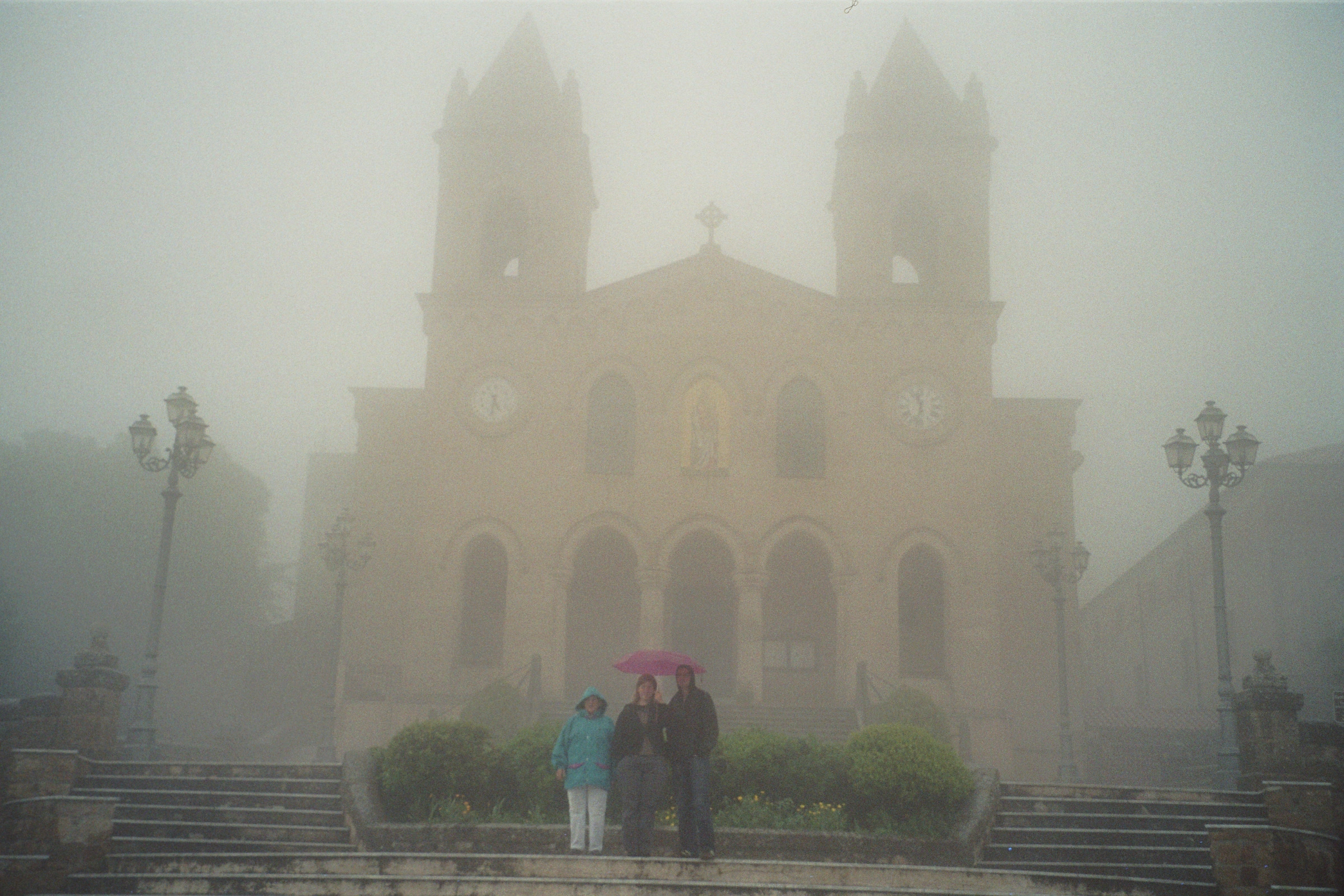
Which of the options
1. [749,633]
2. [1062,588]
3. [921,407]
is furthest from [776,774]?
[921,407]

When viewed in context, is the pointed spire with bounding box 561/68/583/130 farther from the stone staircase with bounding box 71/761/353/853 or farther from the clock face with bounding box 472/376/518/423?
the stone staircase with bounding box 71/761/353/853

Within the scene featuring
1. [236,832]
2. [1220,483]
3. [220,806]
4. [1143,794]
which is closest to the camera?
[236,832]

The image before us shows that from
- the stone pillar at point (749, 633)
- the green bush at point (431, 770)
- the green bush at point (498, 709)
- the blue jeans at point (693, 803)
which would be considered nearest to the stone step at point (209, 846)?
the green bush at point (431, 770)

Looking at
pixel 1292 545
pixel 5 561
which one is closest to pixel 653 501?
pixel 1292 545

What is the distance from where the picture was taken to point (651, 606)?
84.1 feet

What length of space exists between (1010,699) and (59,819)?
21.6 metres

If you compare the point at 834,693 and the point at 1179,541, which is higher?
the point at 1179,541

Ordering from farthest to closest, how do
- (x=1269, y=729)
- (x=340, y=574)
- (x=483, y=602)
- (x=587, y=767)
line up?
(x=483, y=602)
(x=340, y=574)
(x=1269, y=729)
(x=587, y=767)

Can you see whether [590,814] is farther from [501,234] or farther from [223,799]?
[501,234]

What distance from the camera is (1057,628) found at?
67.1ft

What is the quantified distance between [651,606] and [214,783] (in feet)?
40.7

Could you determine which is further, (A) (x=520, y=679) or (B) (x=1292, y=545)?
(B) (x=1292, y=545)

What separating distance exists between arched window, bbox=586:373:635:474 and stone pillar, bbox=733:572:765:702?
3711mm

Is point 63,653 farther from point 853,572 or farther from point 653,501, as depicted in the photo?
point 853,572
